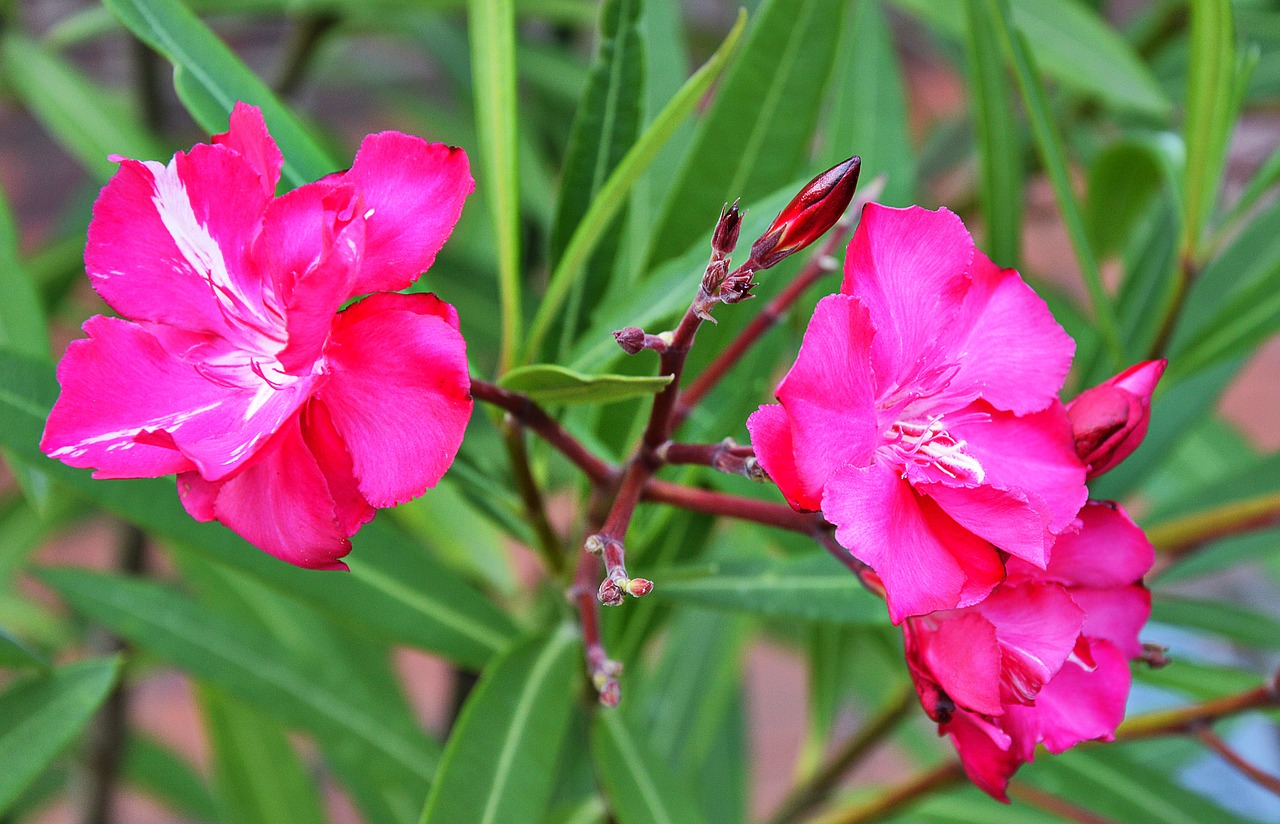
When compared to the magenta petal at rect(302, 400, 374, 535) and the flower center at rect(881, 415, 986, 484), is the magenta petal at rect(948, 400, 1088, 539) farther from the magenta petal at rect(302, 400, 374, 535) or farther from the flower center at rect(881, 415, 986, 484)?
the magenta petal at rect(302, 400, 374, 535)

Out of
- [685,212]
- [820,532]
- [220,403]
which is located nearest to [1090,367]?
[685,212]

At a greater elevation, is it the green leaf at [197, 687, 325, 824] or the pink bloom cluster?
the pink bloom cluster

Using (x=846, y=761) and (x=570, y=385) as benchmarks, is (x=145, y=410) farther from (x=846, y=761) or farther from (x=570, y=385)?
(x=846, y=761)

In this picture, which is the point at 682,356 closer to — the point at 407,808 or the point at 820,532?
the point at 820,532

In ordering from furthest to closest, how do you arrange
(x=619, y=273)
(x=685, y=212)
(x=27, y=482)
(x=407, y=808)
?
(x=407, y=808) < (x=619, y=273) < (x=685, y=212) < (x=27, y=482)

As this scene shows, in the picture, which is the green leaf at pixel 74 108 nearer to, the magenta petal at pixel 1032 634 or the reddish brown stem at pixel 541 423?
the reddish brown stem at pixel 541 423

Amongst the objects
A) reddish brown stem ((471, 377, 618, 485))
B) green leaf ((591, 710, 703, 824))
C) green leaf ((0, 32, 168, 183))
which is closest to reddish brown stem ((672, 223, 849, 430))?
reddish brown stem ((471, 377, 618, 485))
